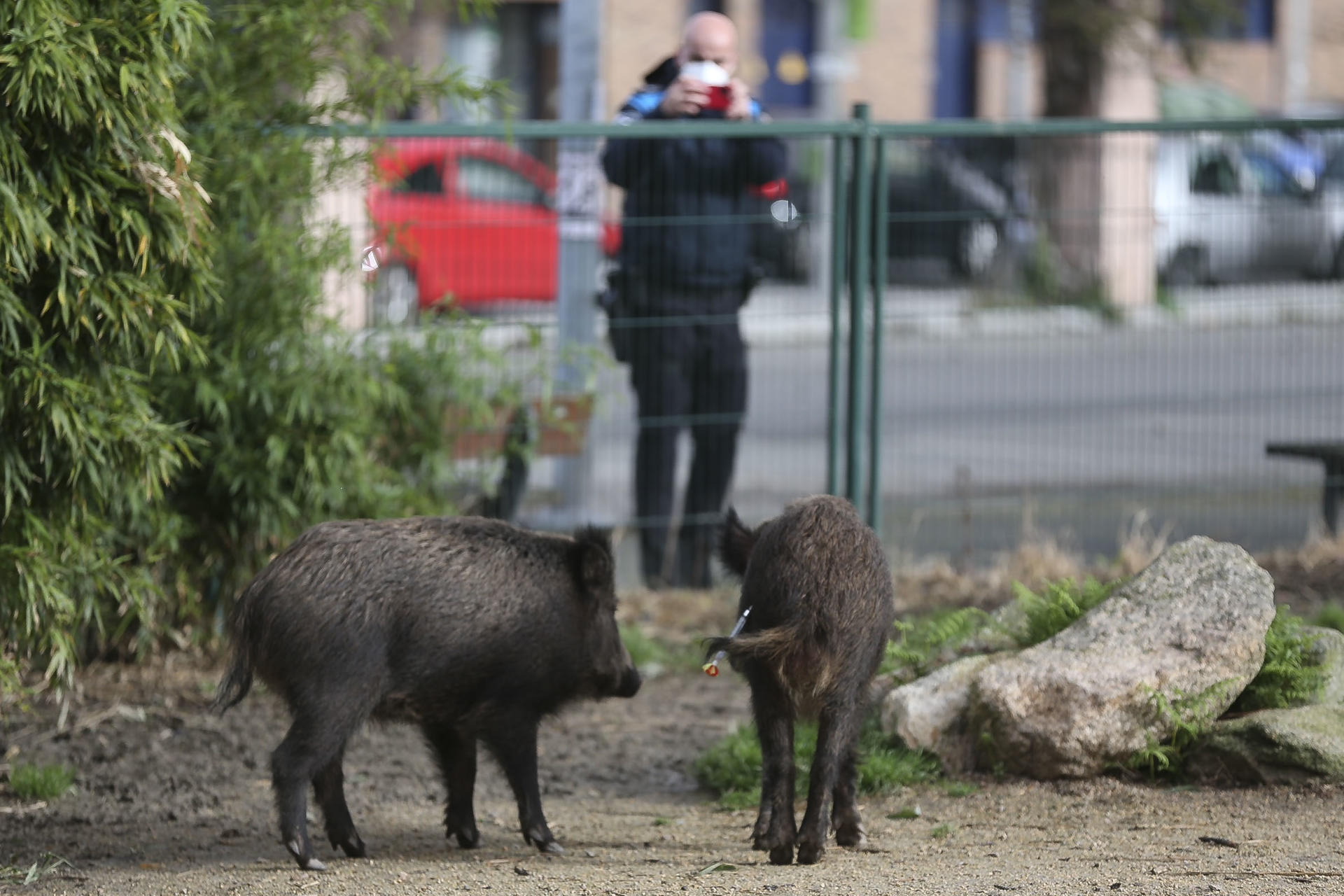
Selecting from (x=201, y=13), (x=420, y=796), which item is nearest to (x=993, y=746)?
(x=420, y=796)

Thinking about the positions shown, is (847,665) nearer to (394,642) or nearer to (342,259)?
(394,642)

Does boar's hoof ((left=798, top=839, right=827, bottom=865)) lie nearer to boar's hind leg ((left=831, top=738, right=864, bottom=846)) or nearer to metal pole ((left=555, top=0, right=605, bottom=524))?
boar's hind leg ((left=831, top=738, right=864, bottom=846))

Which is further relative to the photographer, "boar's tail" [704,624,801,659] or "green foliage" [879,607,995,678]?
"green foliage" [879,607,995,678]

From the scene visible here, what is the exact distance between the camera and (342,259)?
22.0 ft

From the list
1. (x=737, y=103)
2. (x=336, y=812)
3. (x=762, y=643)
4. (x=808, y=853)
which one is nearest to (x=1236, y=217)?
(x=737, y=103)

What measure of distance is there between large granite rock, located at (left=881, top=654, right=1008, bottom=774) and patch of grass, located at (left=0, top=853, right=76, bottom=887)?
2.50m

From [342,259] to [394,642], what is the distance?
235 cm

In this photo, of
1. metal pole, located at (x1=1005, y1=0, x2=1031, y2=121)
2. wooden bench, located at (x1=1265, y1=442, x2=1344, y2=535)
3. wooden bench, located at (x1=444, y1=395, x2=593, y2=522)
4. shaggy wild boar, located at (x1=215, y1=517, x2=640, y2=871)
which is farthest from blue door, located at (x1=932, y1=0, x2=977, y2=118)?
shaggy wild boar, located at (x1=215, y1=517, x2=640, y2=871)

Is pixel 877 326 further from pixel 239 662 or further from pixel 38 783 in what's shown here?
pixel 38 783

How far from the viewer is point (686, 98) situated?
796cm

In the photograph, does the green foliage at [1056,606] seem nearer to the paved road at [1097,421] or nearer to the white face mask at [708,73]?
the paved road at [1097,421]

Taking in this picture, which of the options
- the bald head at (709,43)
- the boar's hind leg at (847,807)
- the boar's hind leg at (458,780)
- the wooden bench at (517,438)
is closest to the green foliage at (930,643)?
the boar's hind leg at (847,807)

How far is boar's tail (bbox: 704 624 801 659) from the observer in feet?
14.9

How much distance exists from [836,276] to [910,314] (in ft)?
2.51
